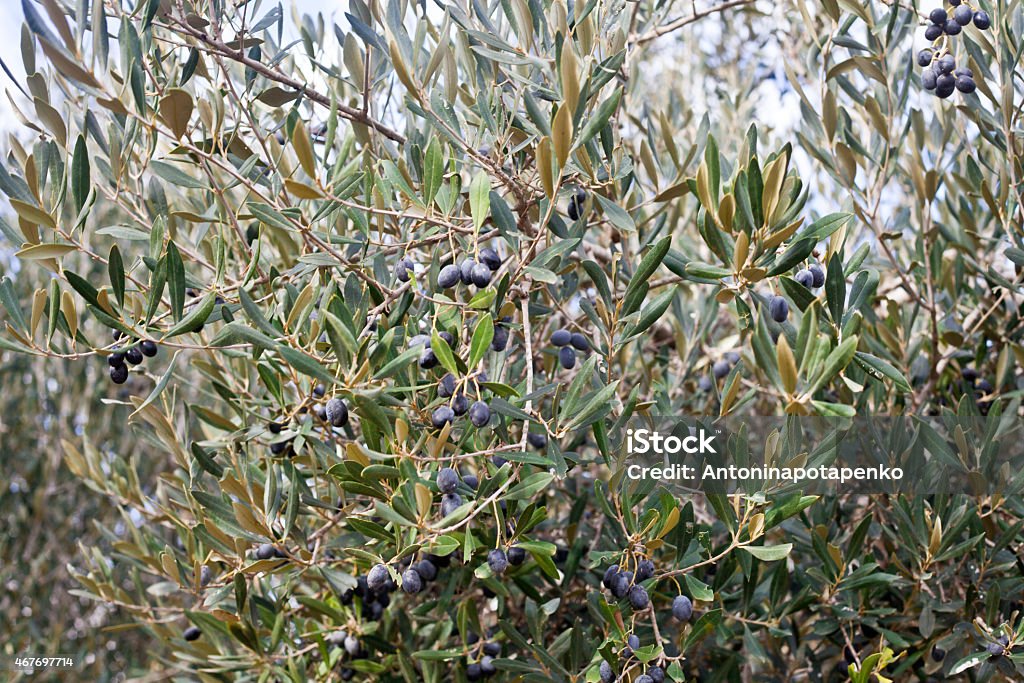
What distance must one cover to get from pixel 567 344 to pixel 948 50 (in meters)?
1.01

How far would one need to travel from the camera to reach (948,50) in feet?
5.62

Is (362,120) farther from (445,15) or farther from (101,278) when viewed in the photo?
(101,278)

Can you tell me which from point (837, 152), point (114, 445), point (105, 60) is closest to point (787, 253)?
point (837, 152)

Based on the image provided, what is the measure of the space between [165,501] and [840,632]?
1.74 m

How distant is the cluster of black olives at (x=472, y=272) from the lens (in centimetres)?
128

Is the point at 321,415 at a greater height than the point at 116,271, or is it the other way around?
the point at 116,271

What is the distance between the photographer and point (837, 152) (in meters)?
1.99

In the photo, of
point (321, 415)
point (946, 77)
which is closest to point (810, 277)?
point (946, 77)

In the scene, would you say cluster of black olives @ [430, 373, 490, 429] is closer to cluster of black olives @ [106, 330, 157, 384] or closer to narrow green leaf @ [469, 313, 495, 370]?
narrow green leaf @ [469, 313, 495, 370]

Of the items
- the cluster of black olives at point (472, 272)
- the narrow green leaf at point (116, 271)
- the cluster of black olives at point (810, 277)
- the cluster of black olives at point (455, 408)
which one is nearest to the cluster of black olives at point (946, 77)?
the cluster of black olives at point (810, 277)

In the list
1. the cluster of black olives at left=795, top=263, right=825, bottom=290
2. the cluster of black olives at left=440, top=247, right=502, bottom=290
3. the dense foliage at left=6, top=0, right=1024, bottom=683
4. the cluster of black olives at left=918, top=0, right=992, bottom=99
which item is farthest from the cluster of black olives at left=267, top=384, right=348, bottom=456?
the cluster of black olives at left=918, top=0, right=992, bottom=99

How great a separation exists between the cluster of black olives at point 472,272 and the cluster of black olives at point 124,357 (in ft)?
1.63

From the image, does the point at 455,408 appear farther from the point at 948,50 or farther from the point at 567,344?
the point at 948,50

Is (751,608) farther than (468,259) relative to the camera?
Yes
